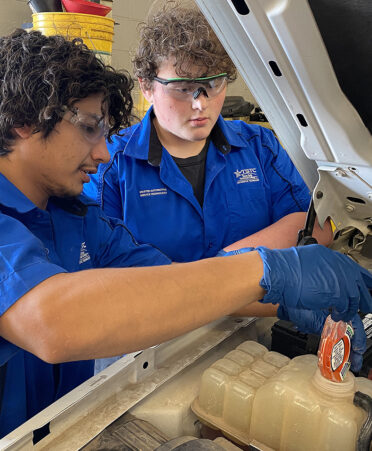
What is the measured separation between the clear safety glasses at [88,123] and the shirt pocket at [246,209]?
2.61 ft

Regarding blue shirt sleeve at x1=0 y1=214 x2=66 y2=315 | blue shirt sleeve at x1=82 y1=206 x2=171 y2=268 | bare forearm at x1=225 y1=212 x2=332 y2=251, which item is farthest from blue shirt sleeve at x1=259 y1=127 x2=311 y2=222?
blue shirt sleeve at x1=0 y1=214 x2=66 y2=315

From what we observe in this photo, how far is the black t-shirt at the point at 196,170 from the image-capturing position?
1782 millimetres

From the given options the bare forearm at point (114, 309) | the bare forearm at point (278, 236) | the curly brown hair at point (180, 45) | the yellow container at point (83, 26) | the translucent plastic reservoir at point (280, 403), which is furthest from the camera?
the yellow container at point (83, 26)

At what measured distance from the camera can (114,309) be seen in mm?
764

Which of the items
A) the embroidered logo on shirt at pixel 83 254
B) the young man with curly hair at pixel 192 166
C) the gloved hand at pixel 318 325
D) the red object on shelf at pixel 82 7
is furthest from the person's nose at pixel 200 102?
the red object on shelf at pixel 82 7

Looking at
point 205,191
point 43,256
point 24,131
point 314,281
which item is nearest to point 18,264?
point 43,256

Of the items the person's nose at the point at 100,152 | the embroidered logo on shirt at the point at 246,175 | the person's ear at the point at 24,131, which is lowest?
the embroidered logo on shirt at the point at 246,175

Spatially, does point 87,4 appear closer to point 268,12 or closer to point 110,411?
point 268,12

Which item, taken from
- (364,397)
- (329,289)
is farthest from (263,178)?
(364,397)

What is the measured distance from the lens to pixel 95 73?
1.13 m

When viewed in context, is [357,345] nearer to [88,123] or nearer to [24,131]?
[88,123]

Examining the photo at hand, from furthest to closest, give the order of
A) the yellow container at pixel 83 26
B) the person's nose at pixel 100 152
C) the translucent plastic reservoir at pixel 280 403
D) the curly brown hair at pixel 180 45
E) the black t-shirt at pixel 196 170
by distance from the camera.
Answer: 1. the yellow container at pixel 83 26
2. the black t-shirt at pixel 196 170
3. the curly brown hair at pixel 180 45
4. the person's nose at pixel 100 152
5. the translucent plastic reservoir at pixel 280 403

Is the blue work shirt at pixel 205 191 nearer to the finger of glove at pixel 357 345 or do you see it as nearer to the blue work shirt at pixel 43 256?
the blue work shirt at pixel 43 256

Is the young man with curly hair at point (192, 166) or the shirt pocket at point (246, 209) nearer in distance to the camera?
the young man with curly hair at point (192, 166)
